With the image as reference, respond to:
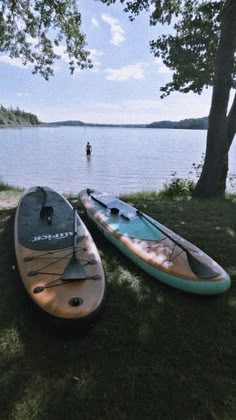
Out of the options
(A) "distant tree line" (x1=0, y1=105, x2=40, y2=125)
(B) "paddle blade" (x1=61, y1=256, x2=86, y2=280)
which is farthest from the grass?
(A) "distant tree line" (x1=0, y1=105, x2=40, y2=125)

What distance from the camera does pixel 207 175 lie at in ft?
23.6

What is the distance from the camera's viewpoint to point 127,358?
224 cm

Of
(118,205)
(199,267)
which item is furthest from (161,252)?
(118,205)

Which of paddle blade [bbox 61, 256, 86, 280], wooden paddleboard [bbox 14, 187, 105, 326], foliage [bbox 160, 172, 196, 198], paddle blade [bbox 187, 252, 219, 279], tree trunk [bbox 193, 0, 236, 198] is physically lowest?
foliage [bbox 160, 172, 196, 198]

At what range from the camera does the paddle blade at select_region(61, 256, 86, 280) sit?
2.84m

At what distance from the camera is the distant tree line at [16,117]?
95.2 metres

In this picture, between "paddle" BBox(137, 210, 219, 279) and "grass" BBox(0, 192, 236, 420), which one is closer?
"grass" BBox(0, 192, 236, 420)

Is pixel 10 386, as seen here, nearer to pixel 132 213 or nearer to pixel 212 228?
pixel 132 213

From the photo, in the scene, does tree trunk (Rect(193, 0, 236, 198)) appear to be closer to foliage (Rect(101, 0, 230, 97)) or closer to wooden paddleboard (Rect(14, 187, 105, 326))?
foliage (Rect(101, 0, 230, 97))

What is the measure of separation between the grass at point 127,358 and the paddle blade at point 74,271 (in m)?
0.38

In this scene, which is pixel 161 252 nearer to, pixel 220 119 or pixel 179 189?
pixel 220 119

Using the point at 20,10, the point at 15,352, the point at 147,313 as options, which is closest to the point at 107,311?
the point at 147,313

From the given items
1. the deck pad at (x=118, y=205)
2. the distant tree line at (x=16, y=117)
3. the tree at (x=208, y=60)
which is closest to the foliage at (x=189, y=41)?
the tree at (x=208, y=60)

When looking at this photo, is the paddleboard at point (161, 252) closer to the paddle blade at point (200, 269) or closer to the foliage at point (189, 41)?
the paddle blade at point (200, 269)
